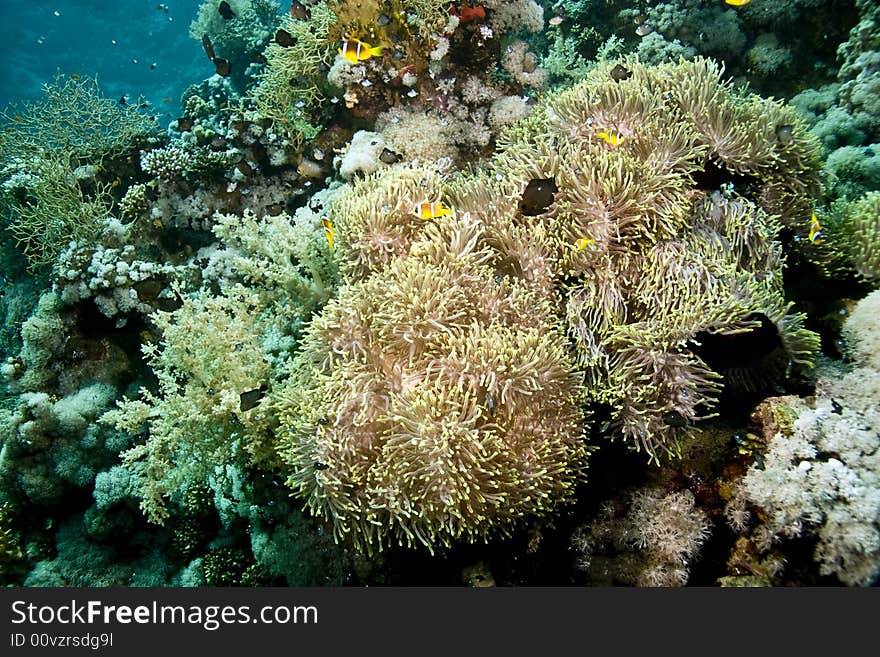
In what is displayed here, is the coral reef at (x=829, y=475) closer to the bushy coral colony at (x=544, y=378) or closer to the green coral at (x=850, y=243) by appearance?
the bushy coral colony at (x=544, y=378)

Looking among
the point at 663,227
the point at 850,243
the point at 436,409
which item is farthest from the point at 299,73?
the point at 850,243

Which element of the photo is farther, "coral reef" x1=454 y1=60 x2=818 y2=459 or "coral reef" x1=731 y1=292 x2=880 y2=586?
"coral reef" x1=454 y1=60 x2=818 y2=459

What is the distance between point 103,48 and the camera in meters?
34.7

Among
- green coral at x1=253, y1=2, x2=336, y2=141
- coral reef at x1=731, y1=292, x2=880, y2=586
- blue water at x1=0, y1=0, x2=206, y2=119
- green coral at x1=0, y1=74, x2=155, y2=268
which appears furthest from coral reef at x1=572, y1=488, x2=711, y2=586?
blue water at x1=0, y1=0, x2=206, y2=119

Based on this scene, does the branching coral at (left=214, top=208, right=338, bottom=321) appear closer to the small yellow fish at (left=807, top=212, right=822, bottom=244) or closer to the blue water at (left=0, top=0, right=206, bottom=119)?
the small yellow fish at (left=807, top=212, right=822, bottom=244)

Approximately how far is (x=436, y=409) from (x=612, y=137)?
6.94 feet

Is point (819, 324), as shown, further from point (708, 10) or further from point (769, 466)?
point (708, 10)

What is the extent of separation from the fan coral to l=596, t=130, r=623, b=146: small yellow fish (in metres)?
1.14

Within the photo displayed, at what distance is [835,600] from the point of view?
250 centimetres

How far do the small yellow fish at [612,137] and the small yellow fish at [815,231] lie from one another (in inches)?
55.2

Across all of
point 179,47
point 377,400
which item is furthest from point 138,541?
point 179,47

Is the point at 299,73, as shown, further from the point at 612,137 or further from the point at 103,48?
the point at 103,48

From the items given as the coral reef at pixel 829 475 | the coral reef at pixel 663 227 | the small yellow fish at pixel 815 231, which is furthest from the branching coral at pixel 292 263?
the small yellow fish at pixel 815 231

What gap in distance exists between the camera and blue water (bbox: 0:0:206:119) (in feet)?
103
